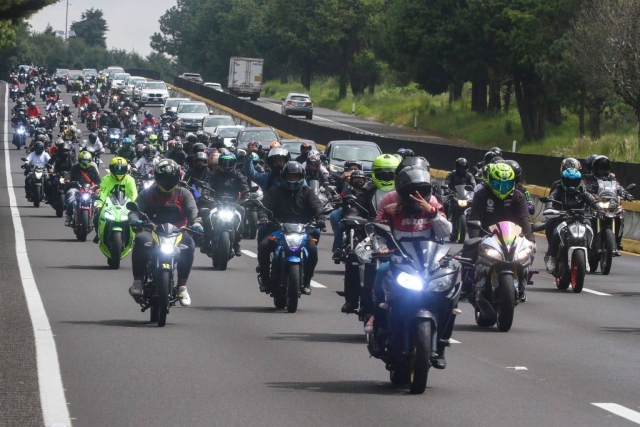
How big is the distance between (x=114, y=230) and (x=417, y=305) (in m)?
11.0

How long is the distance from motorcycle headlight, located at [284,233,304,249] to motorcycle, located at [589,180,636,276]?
6479mm

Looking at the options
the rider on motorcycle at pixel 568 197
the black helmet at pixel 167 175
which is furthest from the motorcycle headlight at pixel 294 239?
the rider on motorcycle at pixel 568 197

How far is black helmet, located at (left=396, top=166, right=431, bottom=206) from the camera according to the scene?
10.9 m

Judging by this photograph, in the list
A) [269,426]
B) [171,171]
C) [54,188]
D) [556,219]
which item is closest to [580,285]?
[556,219]

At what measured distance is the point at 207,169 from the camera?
24.1 metres

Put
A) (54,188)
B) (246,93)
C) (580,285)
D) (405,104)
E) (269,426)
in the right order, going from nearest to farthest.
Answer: (269,426) → (580,285) → (54,188) → (405,104) → (246,93)

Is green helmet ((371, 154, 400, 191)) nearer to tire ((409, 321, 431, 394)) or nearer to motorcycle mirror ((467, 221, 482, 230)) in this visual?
motorcycle mirror ((467, 221, 482, 230))

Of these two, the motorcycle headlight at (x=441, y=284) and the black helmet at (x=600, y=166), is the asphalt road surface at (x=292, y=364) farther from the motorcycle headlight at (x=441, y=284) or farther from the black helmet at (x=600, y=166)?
the black helmet at (x=600, y=166)

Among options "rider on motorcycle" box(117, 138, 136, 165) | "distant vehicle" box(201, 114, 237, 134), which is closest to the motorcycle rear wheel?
"rider on motorcycle" box(117, 138, 136, 165)

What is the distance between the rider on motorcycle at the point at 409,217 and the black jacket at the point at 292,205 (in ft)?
Result: 16.1

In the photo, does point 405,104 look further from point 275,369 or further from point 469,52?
point 275,369

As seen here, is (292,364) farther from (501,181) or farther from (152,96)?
(152,96)

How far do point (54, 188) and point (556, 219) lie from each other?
1671cm

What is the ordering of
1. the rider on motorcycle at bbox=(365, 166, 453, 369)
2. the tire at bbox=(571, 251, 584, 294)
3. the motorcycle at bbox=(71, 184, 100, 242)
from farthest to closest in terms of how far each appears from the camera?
the motorcycle at bbox=(71, 184, 100, 242) → the tire at bbox=(571, 251, 584, 294) → the rider on motorcycle at bbox=(365, 166, 453, 369)
